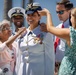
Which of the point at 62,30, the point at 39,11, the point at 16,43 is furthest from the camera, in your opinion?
the point at 16,43

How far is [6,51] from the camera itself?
5371 mm

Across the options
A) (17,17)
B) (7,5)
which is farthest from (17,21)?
(7,5)

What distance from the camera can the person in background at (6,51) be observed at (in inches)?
206

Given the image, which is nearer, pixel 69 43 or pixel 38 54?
pixel 69 43

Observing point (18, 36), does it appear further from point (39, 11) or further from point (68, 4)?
point (68, 4)

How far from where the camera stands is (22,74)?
198 inches

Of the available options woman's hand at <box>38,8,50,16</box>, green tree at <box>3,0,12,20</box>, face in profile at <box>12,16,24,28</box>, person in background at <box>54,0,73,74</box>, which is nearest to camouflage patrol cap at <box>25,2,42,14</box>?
woman's hand at <box>38,8,50,16</box>

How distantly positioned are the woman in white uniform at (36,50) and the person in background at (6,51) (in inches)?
13.3

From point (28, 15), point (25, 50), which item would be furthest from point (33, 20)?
point (25, 50)

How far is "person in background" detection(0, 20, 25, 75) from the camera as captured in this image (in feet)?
17.1

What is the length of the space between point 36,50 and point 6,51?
67 centimetres

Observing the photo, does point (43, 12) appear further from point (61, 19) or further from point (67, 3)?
point (67, 3)

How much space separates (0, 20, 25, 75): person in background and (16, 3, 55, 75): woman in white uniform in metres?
0.34

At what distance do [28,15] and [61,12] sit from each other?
71 centimetres
